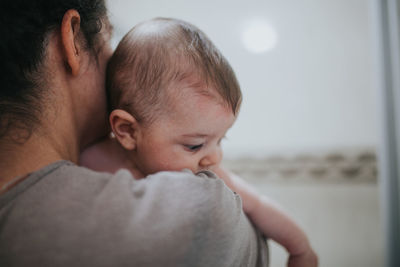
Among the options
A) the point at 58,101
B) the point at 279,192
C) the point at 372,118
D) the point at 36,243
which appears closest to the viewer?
the point at 36,243

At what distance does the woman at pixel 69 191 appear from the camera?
30 centimetres

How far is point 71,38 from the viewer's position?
422mm

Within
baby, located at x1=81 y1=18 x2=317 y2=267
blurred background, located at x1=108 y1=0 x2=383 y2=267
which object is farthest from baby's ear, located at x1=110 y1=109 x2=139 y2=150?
blurred background, located at x1=108 y1=0 x2=383 y2=267

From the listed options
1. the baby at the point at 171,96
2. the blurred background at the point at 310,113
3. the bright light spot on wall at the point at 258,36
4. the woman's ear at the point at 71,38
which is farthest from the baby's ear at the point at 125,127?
the bright light spot on wall at the point at 258,36

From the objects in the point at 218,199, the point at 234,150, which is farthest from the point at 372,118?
the point at 218,199

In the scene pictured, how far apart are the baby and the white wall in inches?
33.7

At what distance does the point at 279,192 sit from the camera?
1.40 m

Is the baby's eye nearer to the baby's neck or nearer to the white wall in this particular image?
the baby's neck

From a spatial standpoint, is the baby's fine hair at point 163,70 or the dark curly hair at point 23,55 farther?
the baby's fine hair at point 163,70

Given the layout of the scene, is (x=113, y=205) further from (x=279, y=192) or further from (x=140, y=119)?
(x=279, y=192)

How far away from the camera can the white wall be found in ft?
4.17

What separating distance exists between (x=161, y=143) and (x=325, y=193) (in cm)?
110

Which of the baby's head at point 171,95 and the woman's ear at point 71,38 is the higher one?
the woman's ear at point 71,38

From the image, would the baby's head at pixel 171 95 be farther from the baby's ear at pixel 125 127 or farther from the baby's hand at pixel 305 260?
the baby's hand at pixel 305 260
